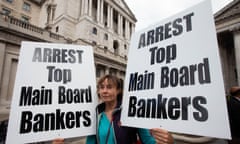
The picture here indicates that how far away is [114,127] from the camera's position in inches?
69.7

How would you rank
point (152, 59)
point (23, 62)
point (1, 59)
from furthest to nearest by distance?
point (1, 59), point (23, 62), point (152, 59)

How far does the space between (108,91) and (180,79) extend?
955 millimetres

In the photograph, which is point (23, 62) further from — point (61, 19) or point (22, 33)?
point (61, 19)

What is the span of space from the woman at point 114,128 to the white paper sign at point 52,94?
191 millimetres

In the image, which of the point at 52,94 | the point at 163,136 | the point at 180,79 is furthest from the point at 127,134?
the point at 52,94

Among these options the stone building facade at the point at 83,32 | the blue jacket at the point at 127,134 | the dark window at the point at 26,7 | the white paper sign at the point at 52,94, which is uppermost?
the dark window at the point at 26,7

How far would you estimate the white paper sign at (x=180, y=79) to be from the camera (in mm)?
1241

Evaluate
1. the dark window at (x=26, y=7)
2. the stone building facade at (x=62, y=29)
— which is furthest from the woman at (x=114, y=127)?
the dark window at (x=26, y=7)

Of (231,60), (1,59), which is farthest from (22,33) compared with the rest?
(231,60)

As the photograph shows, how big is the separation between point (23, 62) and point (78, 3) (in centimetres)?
2644

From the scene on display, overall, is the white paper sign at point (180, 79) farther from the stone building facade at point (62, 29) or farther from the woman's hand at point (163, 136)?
the stone building facade at point (62, 29)

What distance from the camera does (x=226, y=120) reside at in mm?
1128

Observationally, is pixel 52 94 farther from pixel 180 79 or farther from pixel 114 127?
pixel 180 79

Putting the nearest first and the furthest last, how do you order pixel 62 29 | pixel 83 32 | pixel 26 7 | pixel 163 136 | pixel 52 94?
pixel 163 136 → pixel 52 94 → pixel 62 29 → pixel 83 32 → pixel 26 7
